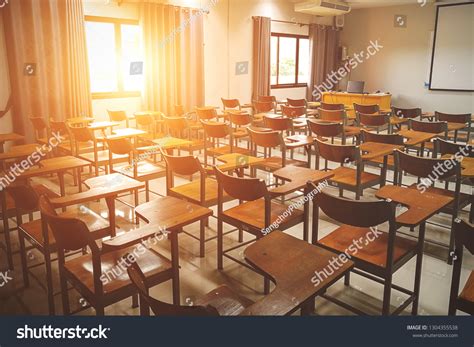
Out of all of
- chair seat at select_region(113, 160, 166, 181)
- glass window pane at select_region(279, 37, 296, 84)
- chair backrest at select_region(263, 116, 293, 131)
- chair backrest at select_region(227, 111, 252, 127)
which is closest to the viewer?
chair seat at select_region(113, 160, 166, 181)

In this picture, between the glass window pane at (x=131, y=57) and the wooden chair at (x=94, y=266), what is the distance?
5232 millimetres

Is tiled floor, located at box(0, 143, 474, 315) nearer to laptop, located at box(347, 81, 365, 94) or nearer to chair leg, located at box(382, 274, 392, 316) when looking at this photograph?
chair leg, located at box(382, 274, 392, 316)

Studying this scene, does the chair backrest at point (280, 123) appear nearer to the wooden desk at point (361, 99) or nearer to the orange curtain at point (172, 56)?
the orange curtain at point (172, 56)

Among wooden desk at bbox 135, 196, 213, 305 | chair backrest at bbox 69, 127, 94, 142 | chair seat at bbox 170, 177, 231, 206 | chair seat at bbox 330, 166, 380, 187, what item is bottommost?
chair seat at bbox 170, 177, 231, 206

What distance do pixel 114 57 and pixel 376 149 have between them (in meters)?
4.83

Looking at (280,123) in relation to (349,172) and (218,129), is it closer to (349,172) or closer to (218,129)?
(218,129)

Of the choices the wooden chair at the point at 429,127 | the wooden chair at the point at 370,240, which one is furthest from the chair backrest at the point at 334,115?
the wooden chair at the point at 370,240

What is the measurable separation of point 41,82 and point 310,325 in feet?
17.5

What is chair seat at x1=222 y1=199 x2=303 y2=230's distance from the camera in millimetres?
2508

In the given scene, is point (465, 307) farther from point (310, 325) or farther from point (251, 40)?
point (251, 40)

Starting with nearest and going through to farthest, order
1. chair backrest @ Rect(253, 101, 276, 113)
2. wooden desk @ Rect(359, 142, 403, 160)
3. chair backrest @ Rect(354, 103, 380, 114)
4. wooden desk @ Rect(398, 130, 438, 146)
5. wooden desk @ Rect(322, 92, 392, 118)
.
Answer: wooden desk @ Rect(359, 142, 403, 160), wooden desk @ Rect(398, 130, 438, 146), chair backrest @ Rect(354, 103, 380, 114), chair backrest @ Rect(253, 101, 276, 113), wooden desk @ Rect(322, 92, 392, 118)

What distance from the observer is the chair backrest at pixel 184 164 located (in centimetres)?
281

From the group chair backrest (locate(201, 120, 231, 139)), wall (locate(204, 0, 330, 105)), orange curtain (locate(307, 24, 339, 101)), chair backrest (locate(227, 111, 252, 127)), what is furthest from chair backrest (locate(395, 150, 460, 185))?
orange curtain (locate(307, 24, 339, 101))

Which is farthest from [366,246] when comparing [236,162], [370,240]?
[236,162]
